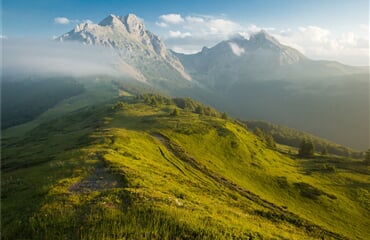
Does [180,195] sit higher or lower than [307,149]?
higher

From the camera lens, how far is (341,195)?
255 ft

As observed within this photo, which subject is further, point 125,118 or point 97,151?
point 125,118

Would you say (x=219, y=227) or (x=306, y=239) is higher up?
(x=219, y=227)

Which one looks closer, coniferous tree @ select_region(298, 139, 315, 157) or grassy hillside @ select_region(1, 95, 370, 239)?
grassy hillside @ select_region(1, 95, 370, 239)

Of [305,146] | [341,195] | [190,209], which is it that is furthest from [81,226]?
[305,146]

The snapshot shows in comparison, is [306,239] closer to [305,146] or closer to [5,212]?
[5,212]

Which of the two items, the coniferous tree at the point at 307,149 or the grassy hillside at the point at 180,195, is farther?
the coniferous tree at the point at 307,149

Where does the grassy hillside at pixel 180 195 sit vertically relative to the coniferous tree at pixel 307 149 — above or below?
above

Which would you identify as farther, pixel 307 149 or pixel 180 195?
pixel 307 149

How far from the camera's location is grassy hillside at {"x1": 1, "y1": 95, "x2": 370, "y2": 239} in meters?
25.2

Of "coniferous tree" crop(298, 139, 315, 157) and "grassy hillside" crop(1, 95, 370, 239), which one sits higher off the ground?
"grassy hillside" crop(1, 95, 370, 239)

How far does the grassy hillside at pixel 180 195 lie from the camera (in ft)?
82.7

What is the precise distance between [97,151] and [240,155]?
59.1 m

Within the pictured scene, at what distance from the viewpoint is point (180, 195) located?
38.0 meters
